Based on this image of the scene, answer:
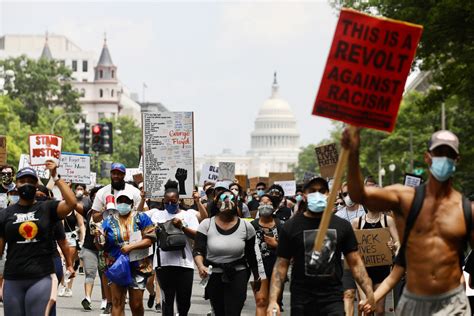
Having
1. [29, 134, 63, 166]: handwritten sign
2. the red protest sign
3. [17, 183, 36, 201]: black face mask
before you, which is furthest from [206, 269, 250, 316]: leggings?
[29, 134, 63, 166]: handwritten sign

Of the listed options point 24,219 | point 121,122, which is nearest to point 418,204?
point 24,219

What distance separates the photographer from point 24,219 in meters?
11.3

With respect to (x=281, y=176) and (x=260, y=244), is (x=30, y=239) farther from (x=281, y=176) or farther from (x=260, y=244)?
(x=281, y=176)

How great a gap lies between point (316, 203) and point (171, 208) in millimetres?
4820

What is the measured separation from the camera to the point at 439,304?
864 centimetres

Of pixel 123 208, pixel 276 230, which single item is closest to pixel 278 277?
pixel 123 208

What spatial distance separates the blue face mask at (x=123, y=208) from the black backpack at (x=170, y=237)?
0.77m

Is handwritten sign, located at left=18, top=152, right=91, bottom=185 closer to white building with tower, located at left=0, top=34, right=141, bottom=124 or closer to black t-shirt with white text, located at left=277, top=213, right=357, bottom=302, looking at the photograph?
black t-shirt with white text, located at left=277, top=213, right=357, bottom=302

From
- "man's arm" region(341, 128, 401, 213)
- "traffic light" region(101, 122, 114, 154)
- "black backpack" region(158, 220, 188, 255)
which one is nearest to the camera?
"man's arm" region(341, 128, 401, 213)

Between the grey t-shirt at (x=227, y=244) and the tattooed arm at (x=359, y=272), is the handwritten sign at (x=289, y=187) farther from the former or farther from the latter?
the tattooed arm at (x=359, y=272)

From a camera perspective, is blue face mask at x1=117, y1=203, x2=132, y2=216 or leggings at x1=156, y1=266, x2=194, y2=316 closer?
blue face mask at x1=117, y1=203, x2=132, y2=216

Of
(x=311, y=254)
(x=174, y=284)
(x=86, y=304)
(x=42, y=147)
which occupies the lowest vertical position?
(x=86, y=304)

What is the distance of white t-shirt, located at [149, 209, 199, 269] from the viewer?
14805 millimetres

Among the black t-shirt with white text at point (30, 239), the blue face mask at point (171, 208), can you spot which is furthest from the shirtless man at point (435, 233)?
the blue face mask at point (171, 208)
